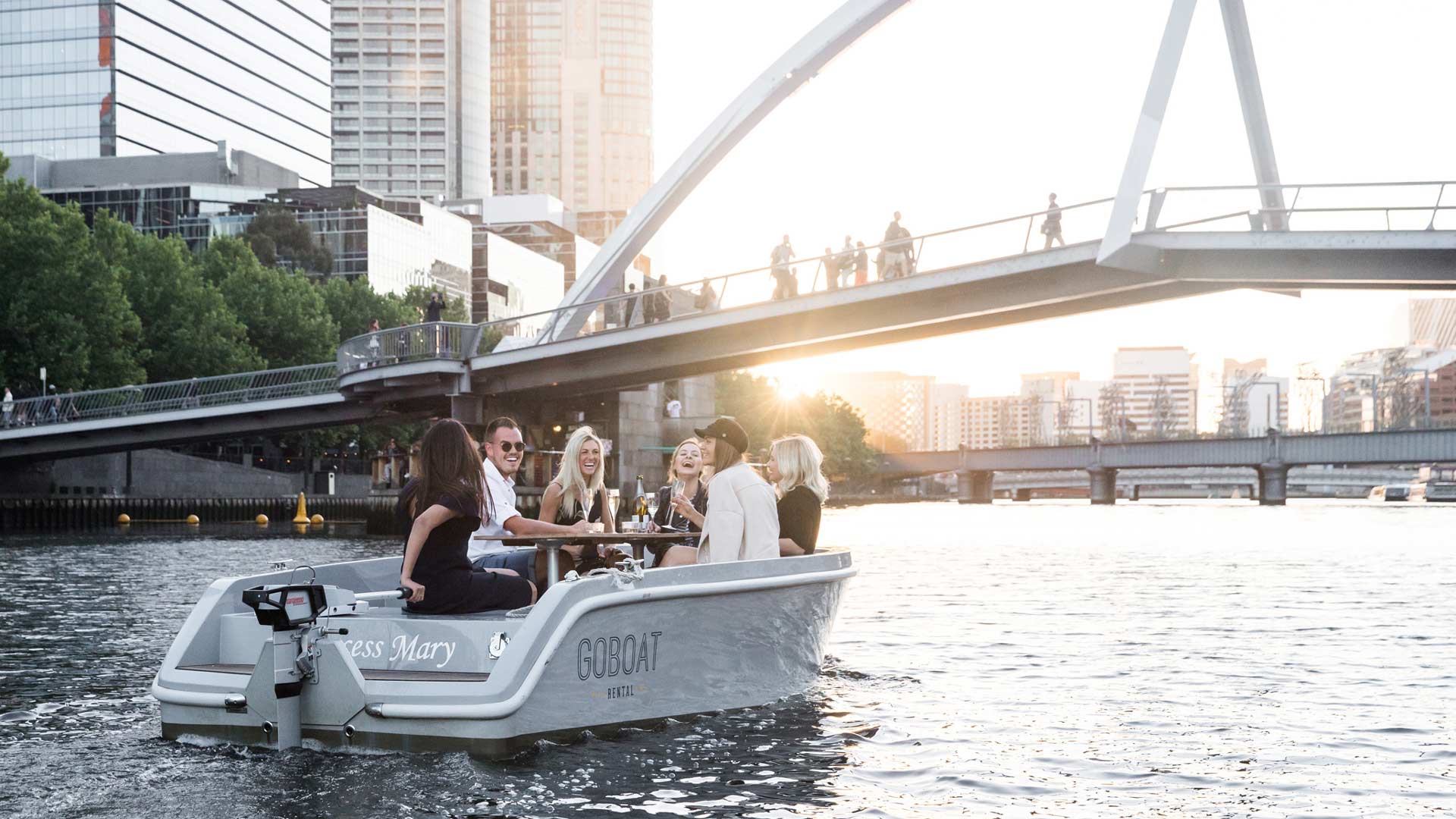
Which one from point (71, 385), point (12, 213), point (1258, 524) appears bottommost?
point (1258, 524)

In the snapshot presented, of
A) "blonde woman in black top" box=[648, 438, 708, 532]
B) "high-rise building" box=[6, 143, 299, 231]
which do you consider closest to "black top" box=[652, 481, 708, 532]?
"blonde woman in black top" box=[648, 438, 708, 532]

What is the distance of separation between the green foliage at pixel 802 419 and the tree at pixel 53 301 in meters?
46.4

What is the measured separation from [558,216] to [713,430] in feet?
577

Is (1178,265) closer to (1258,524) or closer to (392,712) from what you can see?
(392,712)

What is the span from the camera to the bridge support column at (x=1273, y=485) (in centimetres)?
8344

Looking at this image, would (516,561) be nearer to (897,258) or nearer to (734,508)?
(734,508)

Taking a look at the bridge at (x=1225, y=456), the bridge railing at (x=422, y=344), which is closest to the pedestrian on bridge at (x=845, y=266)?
the bridge railing at (x=422, y=344)

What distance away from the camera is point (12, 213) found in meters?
51.6

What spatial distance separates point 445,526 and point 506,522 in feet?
3.33

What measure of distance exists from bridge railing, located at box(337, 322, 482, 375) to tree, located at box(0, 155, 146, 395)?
1478cm

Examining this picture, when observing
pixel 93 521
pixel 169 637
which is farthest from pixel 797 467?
pixel 93 521

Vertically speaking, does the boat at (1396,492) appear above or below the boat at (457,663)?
below

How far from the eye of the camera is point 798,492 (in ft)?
35.7

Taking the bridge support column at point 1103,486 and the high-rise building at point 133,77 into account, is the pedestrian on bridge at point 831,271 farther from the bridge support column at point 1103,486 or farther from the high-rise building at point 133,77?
the high-rise building at point 133,77
